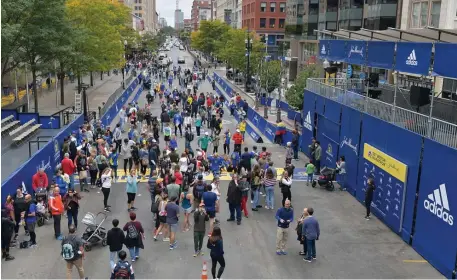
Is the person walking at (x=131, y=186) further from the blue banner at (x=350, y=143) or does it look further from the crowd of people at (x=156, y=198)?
the blue banner at (x=350, y=143)

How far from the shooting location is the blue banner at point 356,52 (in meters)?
19.6

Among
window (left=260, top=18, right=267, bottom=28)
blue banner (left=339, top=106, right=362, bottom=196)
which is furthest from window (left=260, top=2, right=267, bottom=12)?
blue banner (left=339, top=106, right=362, bottom=196)

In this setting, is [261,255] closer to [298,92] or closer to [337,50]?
[337,50]

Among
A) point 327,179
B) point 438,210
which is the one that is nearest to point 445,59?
point 438,210

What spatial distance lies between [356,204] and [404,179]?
3.59 metres

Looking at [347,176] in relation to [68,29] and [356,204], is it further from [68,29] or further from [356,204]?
[68,29]

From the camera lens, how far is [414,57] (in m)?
14.8

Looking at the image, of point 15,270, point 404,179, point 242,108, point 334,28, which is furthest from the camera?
point 334,28

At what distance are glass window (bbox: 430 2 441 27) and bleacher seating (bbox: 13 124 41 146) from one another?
80.0ft

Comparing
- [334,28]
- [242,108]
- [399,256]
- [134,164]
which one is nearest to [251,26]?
[334,28]

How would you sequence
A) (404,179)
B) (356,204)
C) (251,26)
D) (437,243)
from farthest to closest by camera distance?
(251,26) < (356,204) < (404,179) < (437,243)

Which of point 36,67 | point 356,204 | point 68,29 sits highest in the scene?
point 68,29

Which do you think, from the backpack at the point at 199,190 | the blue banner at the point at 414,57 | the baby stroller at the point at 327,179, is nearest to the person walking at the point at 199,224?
the backpack at the point at 199,190

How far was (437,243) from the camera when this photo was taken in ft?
41.7
